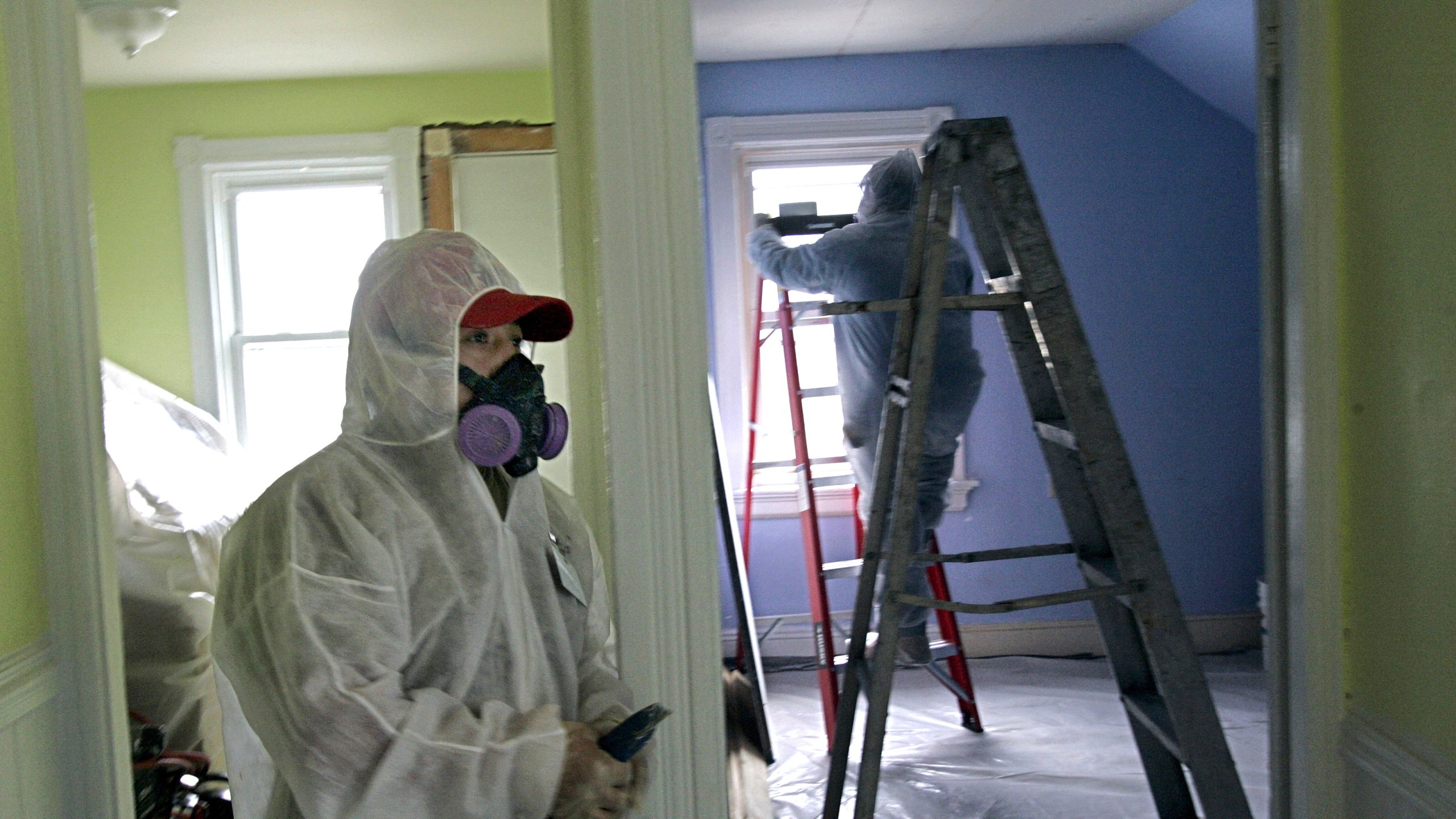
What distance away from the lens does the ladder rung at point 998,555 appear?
1976mm

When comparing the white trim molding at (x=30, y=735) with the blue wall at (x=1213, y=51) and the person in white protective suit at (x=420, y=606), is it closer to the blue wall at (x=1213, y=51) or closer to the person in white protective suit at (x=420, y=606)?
the person in white protective suit at (x=420, y=606)

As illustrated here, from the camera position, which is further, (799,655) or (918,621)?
(799,655)

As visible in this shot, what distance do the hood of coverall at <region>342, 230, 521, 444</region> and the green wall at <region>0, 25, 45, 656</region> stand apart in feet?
1.23

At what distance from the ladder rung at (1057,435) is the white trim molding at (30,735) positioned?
5.22 feet

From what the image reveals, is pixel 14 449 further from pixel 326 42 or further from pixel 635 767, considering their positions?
pixel 326 42

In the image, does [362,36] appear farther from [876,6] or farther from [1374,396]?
[1374,396]

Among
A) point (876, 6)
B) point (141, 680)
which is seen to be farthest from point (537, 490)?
point (876, 6)

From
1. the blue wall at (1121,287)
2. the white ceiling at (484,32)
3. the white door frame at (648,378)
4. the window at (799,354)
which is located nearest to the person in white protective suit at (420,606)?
the white door frame at (648,378)

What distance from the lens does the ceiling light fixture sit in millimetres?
2422

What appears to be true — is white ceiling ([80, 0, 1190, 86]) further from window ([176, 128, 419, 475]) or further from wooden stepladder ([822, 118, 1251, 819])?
wooden stepladder ([822, 118, 1251, 819])

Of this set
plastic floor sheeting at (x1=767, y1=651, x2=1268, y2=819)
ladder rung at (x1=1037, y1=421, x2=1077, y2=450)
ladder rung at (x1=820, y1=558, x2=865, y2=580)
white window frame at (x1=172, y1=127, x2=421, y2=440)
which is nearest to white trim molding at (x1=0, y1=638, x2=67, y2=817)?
ladder rung at (x1=1037, y1=421, x2=1077, y2=450)

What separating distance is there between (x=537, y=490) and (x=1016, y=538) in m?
3.10

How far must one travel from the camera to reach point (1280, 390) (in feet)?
5.62

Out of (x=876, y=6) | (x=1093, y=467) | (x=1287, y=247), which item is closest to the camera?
(x=1287, y=247)
